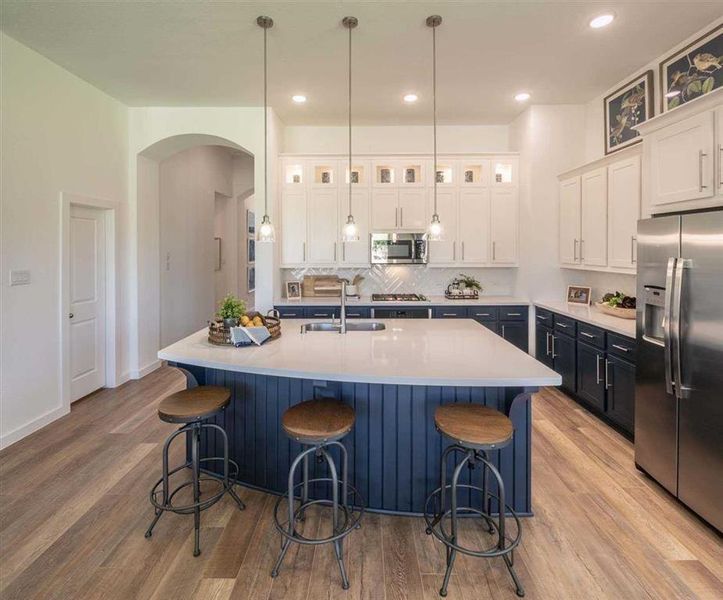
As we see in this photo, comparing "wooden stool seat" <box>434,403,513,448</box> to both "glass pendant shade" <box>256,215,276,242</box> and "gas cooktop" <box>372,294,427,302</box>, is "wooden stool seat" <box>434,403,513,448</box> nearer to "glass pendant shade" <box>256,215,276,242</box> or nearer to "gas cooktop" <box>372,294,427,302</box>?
"glass pendant shade" <box>256,215,276,242</box>

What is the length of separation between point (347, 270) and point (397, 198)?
3.82 feet

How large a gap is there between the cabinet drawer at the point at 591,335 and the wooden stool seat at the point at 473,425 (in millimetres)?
2062

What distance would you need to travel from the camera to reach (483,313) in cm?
511

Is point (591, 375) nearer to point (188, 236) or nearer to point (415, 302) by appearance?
point (415, 302)

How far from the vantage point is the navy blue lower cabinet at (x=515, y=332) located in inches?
201

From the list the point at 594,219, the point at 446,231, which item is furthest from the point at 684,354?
the point at 446,231

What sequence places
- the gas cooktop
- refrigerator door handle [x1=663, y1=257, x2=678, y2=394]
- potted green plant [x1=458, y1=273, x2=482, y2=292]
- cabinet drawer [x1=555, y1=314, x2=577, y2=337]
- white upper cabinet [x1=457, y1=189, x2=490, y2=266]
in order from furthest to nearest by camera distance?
potted green plant [x1=458, y1=273, x2=482, y2=292]
white upper cabinet [x1=457, y1=189, x2=490, y2=266]
the gas cooktop
cabinet drawer [x1=555, y1=314, x2=577, y2=337]
refrigerator door handle [x1=663, y1=257, x2=678, y2=394]

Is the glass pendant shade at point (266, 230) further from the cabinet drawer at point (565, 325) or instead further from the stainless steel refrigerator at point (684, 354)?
the cabinet drawer at point (565, 325)

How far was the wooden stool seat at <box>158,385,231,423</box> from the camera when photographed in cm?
223

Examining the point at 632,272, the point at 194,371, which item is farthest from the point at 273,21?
the point at 632,272

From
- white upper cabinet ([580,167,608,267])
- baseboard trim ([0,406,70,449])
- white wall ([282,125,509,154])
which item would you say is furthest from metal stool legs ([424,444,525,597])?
white wall ([282,125,509,154])

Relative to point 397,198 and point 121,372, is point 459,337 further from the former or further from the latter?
point 121,372

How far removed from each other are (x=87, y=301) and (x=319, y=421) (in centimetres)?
366

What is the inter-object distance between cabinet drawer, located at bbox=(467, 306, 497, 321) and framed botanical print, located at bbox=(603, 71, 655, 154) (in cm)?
210
